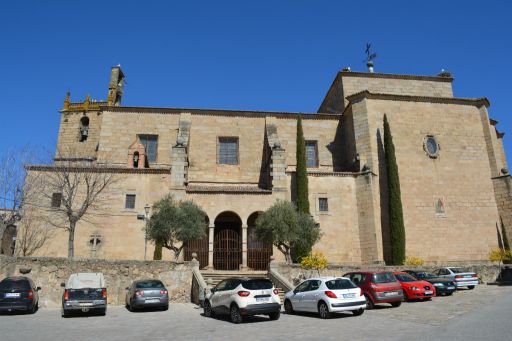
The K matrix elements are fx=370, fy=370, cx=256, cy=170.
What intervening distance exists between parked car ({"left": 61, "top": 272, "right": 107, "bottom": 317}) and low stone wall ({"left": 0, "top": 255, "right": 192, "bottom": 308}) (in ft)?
8.80

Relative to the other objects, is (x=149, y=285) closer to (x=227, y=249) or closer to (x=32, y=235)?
(x=227, y=249)

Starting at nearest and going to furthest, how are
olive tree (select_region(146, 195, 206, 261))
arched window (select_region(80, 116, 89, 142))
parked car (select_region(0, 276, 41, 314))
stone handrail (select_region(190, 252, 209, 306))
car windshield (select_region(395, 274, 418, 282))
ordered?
parked car (select_region(0, 276, 41, 314)), car windshield (select_region(395, 274, 418, 282)), stone handrail (select_region(190, 252, 209, 306)), olive tree (select_region(146, 195, 206, 261)), arched window (select_region(80, 116, 89, 142))

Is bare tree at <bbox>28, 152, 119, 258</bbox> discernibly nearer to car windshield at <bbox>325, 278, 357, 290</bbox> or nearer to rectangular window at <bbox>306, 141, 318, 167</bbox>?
rectangular window at <bbox>306, 141, 318, 167</bbox>

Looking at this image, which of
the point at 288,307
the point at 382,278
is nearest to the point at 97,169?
the point at 288,307

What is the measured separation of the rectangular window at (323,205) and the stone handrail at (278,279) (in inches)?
288

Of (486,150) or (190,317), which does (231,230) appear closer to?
(190,317)

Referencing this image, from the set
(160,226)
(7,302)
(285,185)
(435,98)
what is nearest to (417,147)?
(435,98)

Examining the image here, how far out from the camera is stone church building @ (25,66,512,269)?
23.0 metres

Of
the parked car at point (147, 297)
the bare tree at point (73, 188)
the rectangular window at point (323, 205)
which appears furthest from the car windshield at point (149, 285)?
the rectangular window at point (323, 205)

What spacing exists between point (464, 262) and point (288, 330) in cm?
2002

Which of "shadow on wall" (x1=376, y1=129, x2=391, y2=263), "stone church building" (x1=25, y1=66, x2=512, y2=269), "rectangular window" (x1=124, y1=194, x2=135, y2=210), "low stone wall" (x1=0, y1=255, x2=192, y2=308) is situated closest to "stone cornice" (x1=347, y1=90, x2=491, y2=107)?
"stone church building" (x1=25, y1=66, x2=512, y2=269)

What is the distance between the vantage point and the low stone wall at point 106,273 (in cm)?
1602

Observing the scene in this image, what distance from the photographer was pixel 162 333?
9.23m

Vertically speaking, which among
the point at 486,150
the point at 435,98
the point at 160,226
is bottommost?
the point at 160,226
